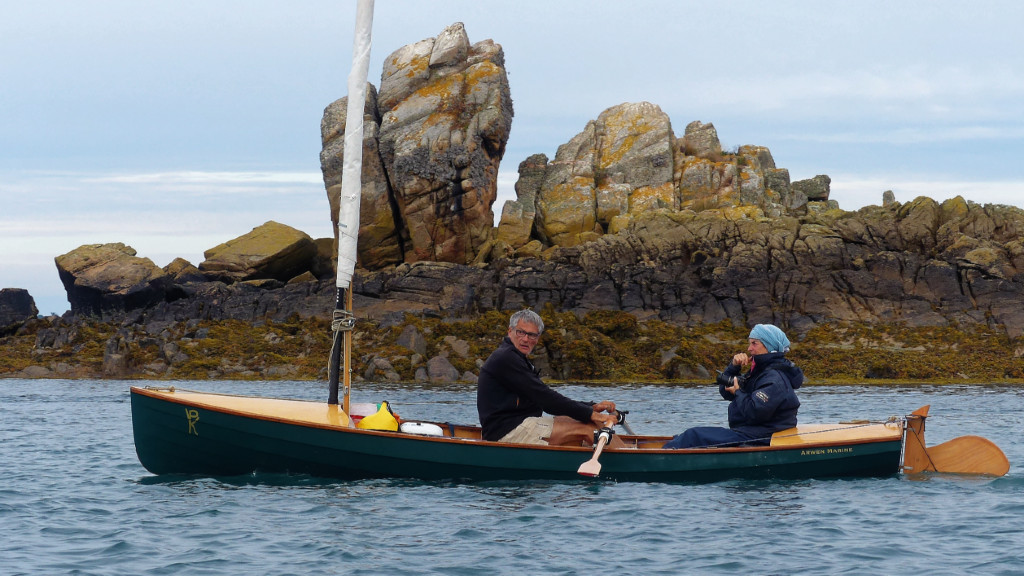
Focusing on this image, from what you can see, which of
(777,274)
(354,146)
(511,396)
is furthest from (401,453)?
(777,274)

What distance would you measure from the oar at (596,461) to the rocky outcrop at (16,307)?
54.0 meters

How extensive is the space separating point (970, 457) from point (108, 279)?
200ft

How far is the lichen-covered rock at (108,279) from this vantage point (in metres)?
64.1

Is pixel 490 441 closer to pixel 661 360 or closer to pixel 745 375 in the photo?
pixel 745 375

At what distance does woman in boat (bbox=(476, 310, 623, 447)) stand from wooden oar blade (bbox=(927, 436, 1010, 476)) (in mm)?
4473

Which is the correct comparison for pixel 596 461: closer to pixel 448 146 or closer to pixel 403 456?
pixel 403 456

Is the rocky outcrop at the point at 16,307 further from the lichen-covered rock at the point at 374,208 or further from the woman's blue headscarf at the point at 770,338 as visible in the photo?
the woman's blue headscarf at the point at 770,338

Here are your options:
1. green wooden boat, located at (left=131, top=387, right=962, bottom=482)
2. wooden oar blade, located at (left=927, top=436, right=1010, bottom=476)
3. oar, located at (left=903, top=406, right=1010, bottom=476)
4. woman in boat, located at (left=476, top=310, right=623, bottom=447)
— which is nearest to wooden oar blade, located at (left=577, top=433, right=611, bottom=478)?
green wooden boat, located at (left=131, top=387, right=962, bottom=482)

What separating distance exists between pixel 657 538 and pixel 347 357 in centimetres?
587

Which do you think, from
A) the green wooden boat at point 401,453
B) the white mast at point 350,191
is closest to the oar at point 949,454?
the green wooden boat at point 401,453

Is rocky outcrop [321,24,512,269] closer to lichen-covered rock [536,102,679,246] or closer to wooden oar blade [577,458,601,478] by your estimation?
lichen-covered rock [536,102,679,246]

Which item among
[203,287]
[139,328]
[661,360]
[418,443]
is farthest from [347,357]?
[203,287]

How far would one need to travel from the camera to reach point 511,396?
41.3 feet

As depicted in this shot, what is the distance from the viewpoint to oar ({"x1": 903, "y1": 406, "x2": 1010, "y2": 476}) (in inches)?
532
